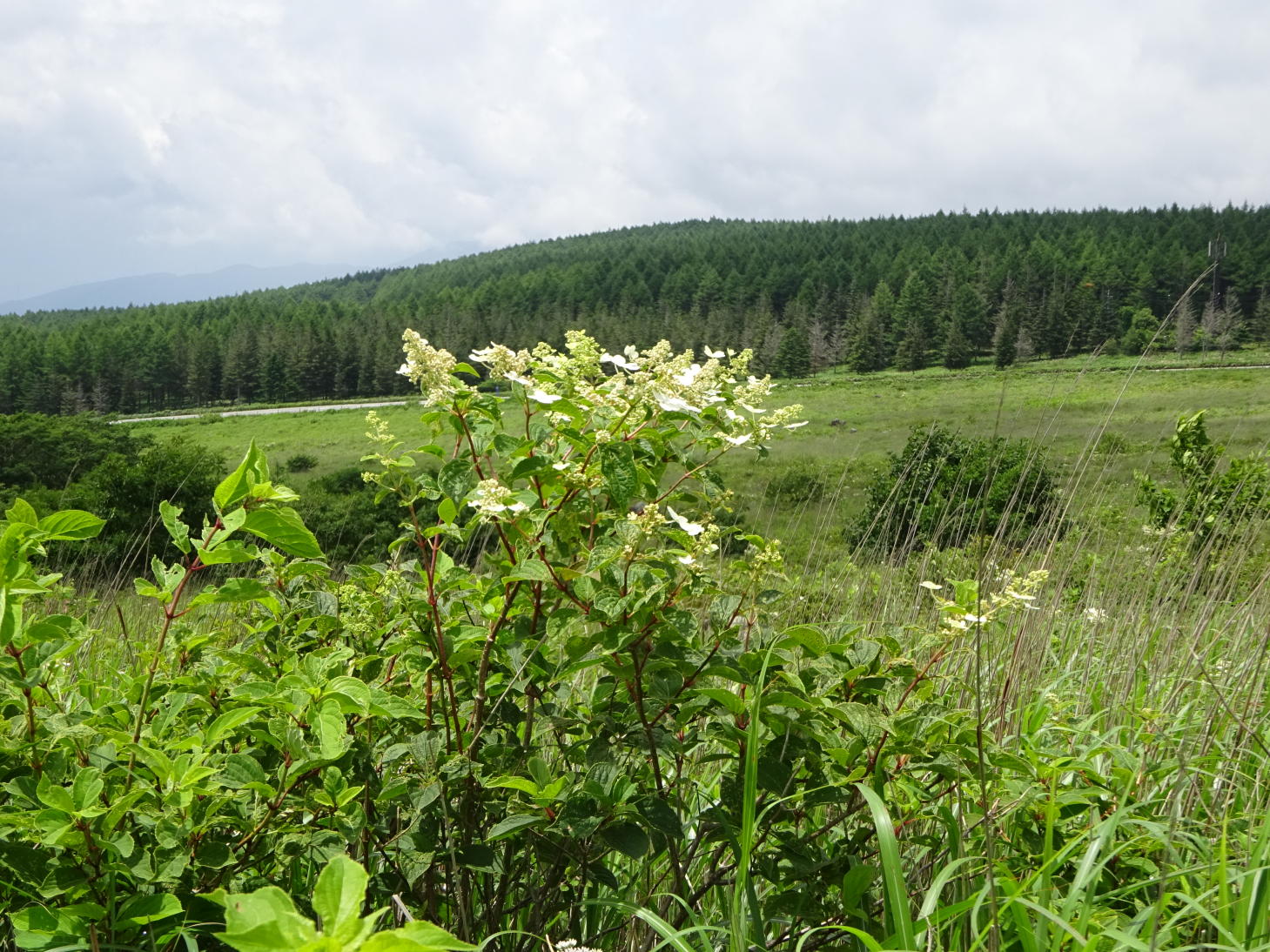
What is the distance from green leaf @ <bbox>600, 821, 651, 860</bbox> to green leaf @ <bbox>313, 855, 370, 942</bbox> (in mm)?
671

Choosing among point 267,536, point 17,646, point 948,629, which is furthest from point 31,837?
point 948,629

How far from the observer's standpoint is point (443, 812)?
1.33 metres

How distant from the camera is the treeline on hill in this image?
6831cm

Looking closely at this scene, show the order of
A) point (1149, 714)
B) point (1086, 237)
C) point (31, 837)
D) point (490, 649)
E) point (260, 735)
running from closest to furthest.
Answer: point (31, 837) < point (260, 735) < point (490, 649) < point (1149, 714) < point (1086, 237)

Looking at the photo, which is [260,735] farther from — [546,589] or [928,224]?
[928,224]

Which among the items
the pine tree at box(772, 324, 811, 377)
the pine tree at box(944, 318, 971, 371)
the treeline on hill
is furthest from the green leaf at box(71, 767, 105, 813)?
the pine tree at box(772, 324, 811, 377)

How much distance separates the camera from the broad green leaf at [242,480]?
116 cm

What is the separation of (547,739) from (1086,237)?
99.6 metres

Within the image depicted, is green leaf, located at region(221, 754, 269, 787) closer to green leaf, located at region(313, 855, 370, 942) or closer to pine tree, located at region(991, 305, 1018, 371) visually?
green leaf, located at region(313, 855, 370, 942)

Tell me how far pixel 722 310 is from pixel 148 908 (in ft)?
311

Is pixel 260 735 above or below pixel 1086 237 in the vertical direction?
below

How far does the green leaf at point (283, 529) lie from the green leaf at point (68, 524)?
24 cm

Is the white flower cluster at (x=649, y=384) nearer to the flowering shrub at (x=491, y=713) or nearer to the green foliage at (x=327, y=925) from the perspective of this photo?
the flowering shrub at (x=491, y=713)

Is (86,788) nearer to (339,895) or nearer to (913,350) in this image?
(339,895)
